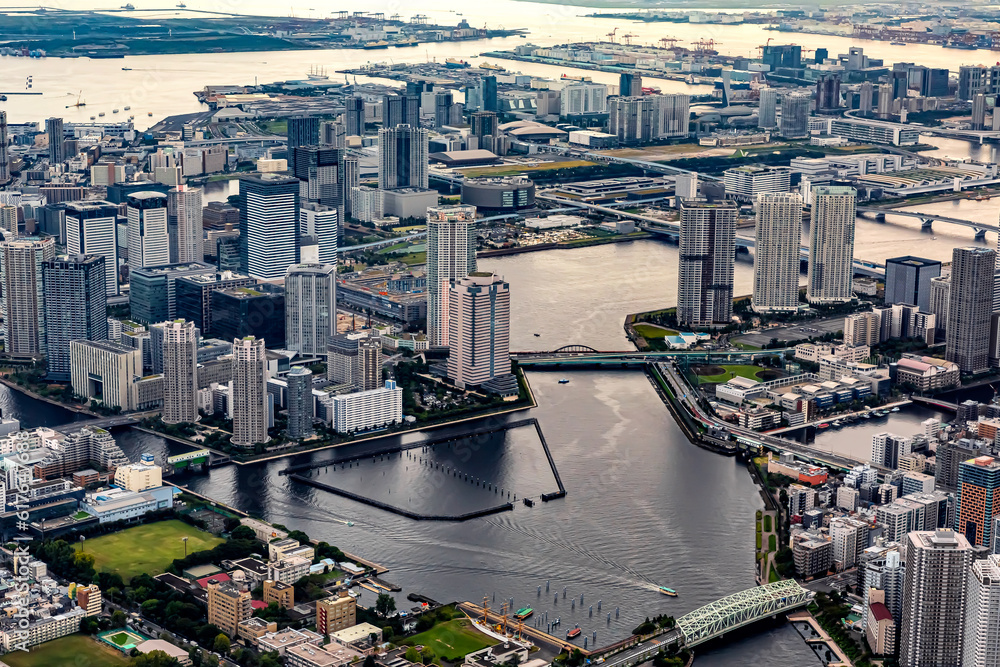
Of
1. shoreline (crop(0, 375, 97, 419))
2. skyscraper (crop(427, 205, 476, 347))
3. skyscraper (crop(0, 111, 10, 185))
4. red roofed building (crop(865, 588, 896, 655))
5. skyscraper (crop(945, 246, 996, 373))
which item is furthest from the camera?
skyscraper (crop(0, 111, 10, 185))

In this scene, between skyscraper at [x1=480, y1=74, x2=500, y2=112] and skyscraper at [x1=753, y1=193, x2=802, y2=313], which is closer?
skyscraper at [x1=753, y1=193, x2=802, y2=313]

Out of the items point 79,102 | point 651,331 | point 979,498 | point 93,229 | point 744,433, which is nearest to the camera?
point 979,498

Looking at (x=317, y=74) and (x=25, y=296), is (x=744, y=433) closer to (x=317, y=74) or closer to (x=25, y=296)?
(x=25, y=296)

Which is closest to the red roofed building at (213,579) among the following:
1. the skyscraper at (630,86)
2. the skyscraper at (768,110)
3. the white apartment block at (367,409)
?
the white apartment block at (367,409)

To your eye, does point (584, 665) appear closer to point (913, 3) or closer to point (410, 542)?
point (410, 542)

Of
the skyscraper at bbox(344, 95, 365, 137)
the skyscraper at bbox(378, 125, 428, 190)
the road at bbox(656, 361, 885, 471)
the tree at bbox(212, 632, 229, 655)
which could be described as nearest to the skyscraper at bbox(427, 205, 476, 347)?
the road at bbox(656, 361, 885, 471)

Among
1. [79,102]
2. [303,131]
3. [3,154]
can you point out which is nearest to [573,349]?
[303,131]

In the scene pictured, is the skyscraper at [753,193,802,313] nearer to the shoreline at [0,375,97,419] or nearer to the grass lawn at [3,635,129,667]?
the shoreline at [0,375,97,419]

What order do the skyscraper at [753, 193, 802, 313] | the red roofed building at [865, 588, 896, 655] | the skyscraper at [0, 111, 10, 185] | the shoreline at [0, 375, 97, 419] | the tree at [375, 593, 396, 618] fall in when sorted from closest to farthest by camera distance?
the red roofed building at [865, 588, 896, 655], the tree at [375, 593, 396, 618], the shoreline at [0, 375, 97, 419], the skyscraper at [753, 193, 802, 313], the skyscraper at [0, 111, 10, 185]
